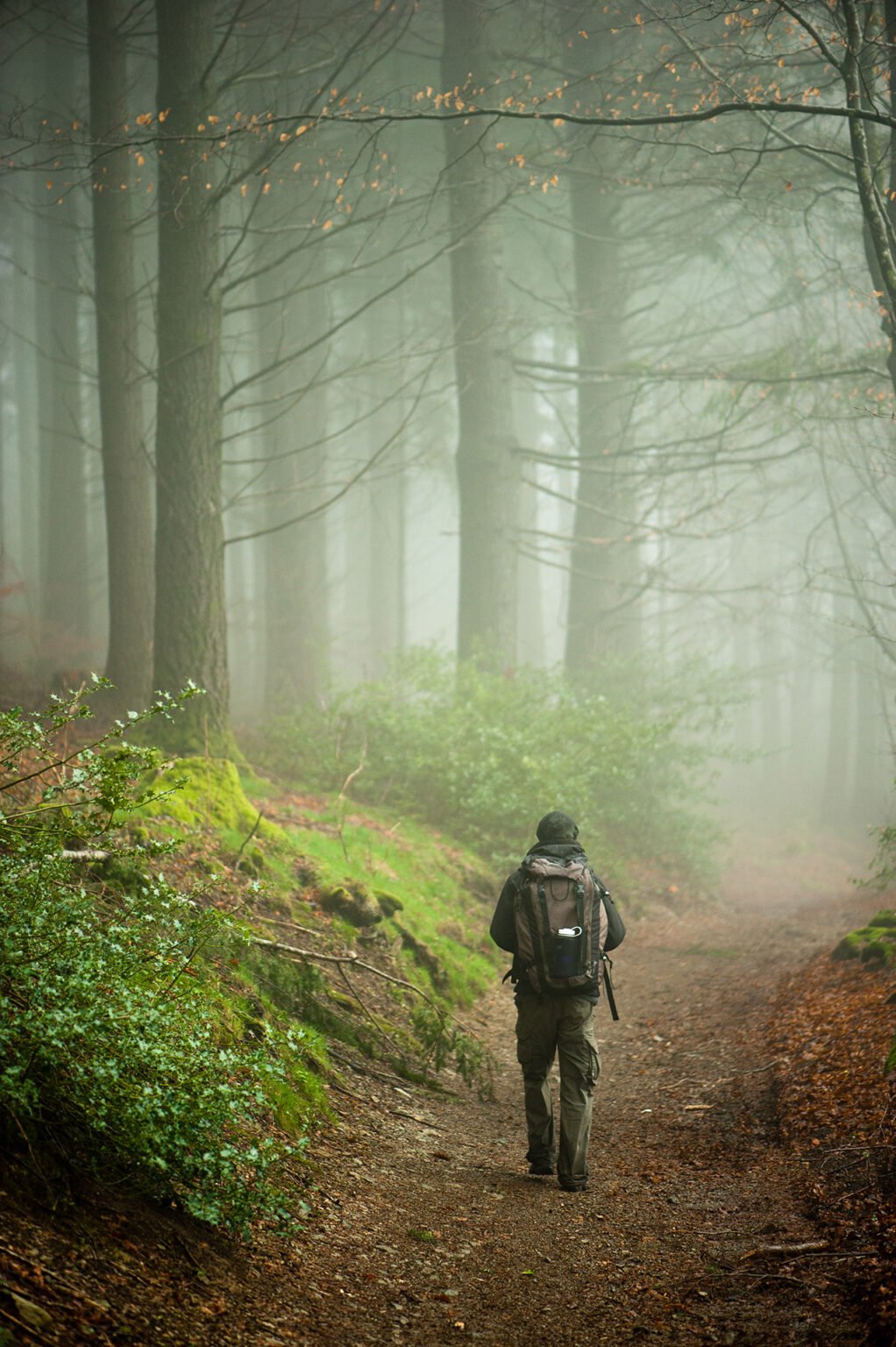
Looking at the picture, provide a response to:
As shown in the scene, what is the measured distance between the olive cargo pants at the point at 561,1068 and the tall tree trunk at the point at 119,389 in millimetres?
7166

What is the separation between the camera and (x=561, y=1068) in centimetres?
578

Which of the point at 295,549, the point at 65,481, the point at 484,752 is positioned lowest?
the point at 484,752

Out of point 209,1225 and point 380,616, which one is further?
point 380,616

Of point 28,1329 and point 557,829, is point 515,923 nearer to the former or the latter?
point 557,829

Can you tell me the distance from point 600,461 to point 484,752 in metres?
8.23

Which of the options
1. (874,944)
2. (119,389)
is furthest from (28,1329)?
(119,389)

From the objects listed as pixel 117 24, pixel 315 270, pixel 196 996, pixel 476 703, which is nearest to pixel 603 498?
pixel 476 703

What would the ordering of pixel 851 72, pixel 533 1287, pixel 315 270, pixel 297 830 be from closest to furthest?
1. pixel 533 1287
2. pixel 851 72
3. pixel 297 830
4. pixel 315 270

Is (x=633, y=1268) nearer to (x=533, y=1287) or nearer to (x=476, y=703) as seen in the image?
(x=533, y=1287)

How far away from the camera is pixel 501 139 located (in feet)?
63.3

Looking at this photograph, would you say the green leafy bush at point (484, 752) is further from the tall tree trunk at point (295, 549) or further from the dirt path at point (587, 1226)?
the dirt path at point (587, 1226)

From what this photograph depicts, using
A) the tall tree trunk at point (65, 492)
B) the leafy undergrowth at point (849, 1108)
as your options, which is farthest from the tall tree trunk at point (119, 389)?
the leafy undergrowth at point (849, 1108)

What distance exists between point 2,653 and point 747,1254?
16.2 meters

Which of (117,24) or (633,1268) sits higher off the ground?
(117,24)
